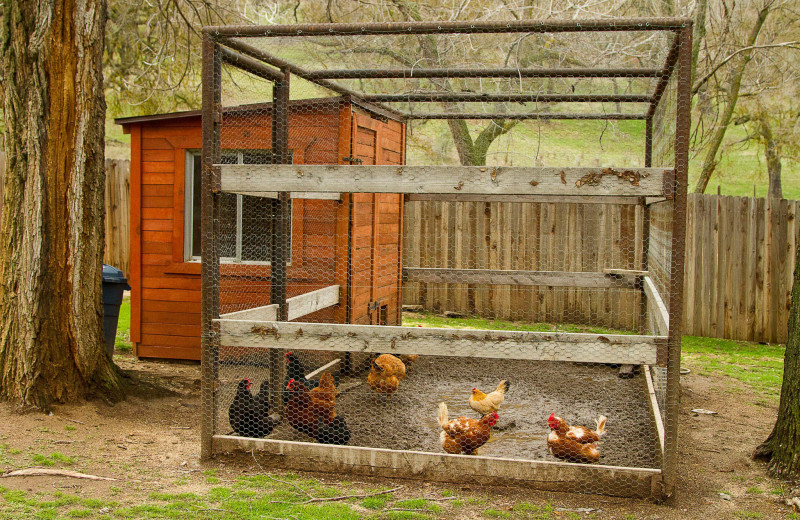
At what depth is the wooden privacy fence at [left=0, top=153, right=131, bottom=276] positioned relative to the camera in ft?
35.7

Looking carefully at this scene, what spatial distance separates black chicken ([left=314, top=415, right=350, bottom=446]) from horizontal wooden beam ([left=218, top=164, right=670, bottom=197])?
4.66 feet

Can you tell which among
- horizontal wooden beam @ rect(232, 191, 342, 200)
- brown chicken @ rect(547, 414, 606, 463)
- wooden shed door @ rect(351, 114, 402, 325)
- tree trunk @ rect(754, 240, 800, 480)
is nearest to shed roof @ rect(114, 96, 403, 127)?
wooden shed door @ rect(351, 114, 402, 325)

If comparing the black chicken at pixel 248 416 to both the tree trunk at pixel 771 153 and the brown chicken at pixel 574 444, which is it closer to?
the brown chicken at pixel 574 444

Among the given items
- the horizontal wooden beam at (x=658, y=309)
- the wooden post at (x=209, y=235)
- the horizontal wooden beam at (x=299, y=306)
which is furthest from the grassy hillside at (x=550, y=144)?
the wooden post at (x=209, y=235)

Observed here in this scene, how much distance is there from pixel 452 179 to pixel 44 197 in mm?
2924

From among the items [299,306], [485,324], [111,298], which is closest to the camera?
[299,306]

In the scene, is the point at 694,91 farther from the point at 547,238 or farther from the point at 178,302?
the point at 178,302

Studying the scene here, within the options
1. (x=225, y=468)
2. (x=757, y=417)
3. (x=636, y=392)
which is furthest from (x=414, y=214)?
(x=225, y=468)

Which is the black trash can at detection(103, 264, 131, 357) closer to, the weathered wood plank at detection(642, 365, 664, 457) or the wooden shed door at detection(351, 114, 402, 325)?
the wooden shed door at detection(351, 114, 402, 325)

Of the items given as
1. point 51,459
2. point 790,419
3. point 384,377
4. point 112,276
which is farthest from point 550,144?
point 51,459

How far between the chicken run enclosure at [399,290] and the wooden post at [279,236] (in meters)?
0.02

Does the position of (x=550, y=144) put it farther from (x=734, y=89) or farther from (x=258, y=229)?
(x=258, y=229)

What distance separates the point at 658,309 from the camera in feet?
14.5

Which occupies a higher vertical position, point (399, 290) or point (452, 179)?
point (452, 179)
